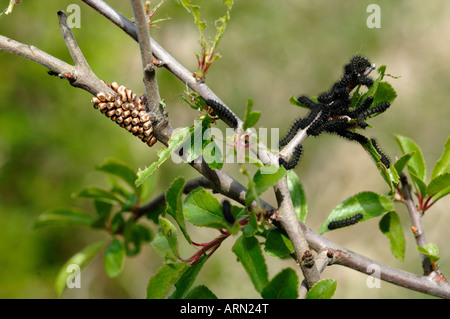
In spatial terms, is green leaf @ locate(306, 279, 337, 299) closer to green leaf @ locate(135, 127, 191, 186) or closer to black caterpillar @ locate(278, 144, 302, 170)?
black caterpillar @ locate(278, 144, 302, 170)

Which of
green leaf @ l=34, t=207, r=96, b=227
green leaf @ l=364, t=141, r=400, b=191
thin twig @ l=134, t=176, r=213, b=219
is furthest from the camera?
green leaf @ l=34, t=207, r=96, b=227

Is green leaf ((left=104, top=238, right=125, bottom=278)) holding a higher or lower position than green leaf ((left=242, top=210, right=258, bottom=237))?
higher

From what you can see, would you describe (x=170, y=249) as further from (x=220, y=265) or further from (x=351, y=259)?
(x=220, y=265)

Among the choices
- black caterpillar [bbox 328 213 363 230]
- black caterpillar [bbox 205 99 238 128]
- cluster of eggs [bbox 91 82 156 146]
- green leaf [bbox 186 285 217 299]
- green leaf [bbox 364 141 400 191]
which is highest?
cluster of eggs [bbox 91 82 156 146]

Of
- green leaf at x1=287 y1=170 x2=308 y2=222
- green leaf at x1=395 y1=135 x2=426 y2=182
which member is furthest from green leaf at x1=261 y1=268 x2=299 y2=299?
green leaf at x1=395 y1=135 x2=426 y2=182

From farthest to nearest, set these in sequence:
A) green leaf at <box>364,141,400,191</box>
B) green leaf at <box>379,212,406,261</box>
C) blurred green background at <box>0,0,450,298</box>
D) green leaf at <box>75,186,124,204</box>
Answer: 1. blurred green background at <box>0,0,450,298</box>
2. green leaf at <box>75,186,124,204</box>
3. green leaf at <box>379,212,406,261</box>
4. green leaf at <box>364,141,400,191</box>

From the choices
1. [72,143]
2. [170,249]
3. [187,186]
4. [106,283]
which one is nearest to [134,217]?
[187,186]

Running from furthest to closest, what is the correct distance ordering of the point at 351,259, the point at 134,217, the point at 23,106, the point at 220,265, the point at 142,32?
the point at 220,265 → the point at 23,106 → the point at 134,217 → the point at 351,259 → the point at 142,32
